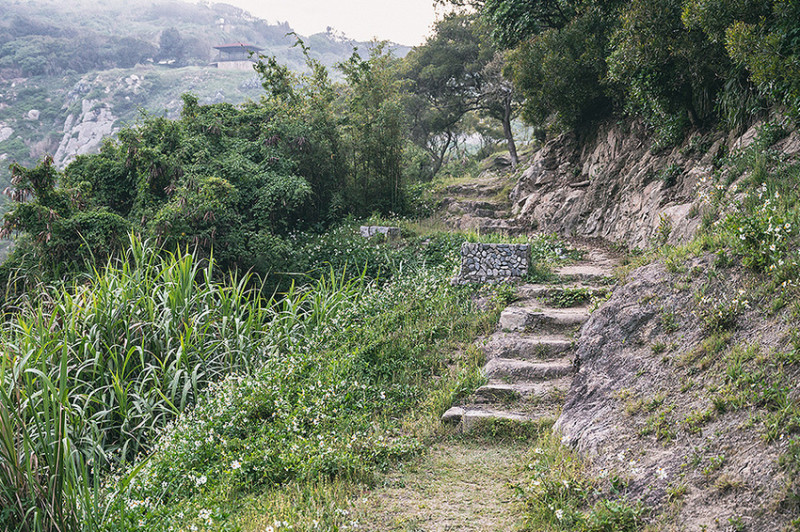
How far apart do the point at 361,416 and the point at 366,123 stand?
10.5m

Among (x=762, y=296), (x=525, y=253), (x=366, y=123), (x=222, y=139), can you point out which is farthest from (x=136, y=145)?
(x=762, y=296)

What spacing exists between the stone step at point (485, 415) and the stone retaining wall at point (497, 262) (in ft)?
10.2

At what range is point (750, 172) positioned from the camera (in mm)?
5805

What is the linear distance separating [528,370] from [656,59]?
18.2 feet

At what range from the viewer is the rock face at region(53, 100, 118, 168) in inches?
1823

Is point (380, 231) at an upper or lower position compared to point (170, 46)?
lower

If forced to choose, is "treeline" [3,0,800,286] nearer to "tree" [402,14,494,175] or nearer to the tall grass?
the tall grass

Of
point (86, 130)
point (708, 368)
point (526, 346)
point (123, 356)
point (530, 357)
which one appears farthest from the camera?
point (86, 130)

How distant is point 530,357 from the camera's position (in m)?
5.57

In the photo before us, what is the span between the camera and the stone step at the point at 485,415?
14.7 feet

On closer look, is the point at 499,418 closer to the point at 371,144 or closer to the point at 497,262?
the point at 497,262

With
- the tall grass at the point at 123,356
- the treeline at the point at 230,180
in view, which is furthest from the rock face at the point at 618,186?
the tall grass at the point at 123,356

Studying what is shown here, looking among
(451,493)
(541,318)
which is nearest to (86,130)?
(541,318)

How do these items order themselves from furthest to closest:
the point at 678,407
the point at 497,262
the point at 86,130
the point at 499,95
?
the point at 86,130 → the point at 499,95 → the point at 497,262 → the point at 678,407
